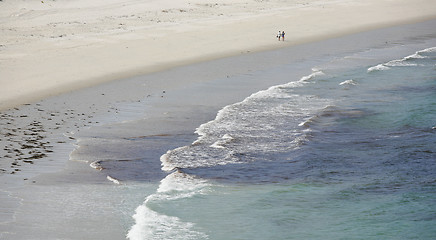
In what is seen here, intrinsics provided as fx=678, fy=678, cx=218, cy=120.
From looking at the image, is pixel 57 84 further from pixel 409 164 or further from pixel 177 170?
pixel 409 164

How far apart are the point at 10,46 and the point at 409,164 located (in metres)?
18.9

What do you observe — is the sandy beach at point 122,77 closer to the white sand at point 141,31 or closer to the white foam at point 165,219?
the white sand at point 141,31

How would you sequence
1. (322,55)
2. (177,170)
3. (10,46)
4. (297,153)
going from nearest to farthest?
Answer: (177,170) → (297,153) → (10,46) → (322,55)

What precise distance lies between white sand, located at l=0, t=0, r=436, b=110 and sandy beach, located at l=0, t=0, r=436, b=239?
0.08m

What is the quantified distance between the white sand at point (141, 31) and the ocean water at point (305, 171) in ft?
22.3

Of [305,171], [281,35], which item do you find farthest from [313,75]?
[305,171]

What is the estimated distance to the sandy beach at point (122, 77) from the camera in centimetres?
1312

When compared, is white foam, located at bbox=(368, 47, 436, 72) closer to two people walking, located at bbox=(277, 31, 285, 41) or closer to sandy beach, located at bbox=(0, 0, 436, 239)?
sandy beach, located at bbox=(0, 0, 436, 239)

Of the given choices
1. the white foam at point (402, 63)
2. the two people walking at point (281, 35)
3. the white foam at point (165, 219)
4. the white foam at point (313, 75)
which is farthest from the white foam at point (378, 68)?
the white foam at point (165, 219)

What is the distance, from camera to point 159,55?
29375mm

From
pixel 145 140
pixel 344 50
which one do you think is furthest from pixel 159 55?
pixel 145 140

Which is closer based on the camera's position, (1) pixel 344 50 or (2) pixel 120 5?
(1) pixel 344 50

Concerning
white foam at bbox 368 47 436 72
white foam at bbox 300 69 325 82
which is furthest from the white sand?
white foam at bbox 368 47 436 72

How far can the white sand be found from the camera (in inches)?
985
